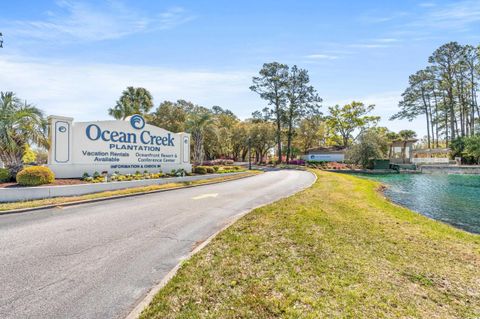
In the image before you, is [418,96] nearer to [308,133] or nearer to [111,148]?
[308,133]

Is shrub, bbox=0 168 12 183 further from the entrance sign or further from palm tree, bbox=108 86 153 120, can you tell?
palm tree, bbox=108 86 153 120

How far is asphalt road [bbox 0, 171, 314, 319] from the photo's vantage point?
3.17m

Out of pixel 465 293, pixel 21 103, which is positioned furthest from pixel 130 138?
pixel 465 293

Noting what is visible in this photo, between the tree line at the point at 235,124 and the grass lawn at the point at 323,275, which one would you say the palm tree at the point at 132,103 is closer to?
the tree line at the point at 235,124

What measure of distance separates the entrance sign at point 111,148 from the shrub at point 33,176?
2.14 metres

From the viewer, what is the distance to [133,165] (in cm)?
1619

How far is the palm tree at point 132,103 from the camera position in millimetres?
30641

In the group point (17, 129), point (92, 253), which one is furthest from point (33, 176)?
point (92, 253)

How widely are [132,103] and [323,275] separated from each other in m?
34.4

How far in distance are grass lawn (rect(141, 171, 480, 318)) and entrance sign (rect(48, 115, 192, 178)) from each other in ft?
38.7

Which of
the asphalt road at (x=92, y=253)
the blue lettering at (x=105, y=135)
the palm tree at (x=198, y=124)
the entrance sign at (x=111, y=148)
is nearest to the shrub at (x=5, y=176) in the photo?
the entrance sign at (x=111, y=148)

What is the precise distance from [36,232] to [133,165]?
417 inches

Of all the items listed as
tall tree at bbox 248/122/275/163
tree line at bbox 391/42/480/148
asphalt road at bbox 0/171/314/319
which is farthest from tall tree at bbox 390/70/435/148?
asphalt road at bbox 0/171/314/319

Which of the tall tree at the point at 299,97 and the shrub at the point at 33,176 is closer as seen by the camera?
the shrub at the point at 33,176
